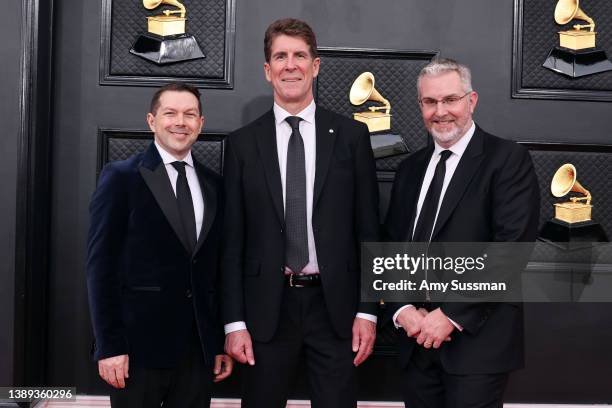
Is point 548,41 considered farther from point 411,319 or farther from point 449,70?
point 411,319

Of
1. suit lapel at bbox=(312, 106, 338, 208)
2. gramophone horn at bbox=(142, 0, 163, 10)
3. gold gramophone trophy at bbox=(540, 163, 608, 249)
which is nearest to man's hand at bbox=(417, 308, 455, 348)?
suit lapel at bbox=(312, 106, 338, 208)

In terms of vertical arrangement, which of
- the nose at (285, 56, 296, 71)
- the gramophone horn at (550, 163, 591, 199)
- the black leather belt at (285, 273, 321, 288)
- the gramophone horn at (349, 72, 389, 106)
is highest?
the gramophone horn at (349, 72, 389, 106)

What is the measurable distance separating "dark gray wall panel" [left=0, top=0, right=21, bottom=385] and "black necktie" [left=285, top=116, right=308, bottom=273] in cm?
143

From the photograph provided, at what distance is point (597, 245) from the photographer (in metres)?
3.32

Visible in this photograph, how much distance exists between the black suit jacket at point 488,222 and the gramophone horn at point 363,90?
104cm

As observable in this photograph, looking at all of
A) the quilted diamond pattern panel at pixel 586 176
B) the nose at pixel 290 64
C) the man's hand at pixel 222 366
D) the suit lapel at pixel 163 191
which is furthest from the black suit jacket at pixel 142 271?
the quilted diamond pattern panel at pixel 586 176

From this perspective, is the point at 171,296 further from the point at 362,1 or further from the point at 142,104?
the point at 362,1

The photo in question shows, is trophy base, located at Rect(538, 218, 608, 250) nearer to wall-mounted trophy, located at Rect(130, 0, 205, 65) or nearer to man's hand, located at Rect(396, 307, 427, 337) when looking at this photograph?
man's hand, located at Rect(396, 307, 427, 337)

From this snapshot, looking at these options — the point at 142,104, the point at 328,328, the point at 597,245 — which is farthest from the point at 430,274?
the point at 142,104

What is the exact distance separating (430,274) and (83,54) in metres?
2.04

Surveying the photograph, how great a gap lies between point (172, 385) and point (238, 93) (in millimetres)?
1522

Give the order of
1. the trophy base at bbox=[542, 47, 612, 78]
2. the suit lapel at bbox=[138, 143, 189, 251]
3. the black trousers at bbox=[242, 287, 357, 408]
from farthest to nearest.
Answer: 1. the trophy base at bbox=[542, 47, 612, 78]
2. the black trousers at bbox=[242, 287, 357, 408]
3. the suit lapel at bbox=[138, 143, 189, 251]

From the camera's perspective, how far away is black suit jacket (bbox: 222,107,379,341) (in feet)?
7.73

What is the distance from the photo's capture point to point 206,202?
2.37 m
